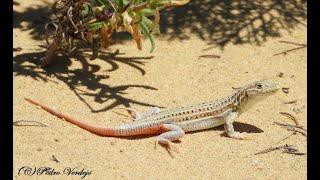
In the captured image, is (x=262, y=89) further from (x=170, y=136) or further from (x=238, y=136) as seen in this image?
(x=170, y=136)

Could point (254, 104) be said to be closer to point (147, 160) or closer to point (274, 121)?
point (274, 121)

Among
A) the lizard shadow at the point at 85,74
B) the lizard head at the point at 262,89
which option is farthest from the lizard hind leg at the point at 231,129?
the lizard shadow at the point at 85,74

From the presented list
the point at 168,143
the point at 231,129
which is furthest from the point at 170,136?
the point at 231,129

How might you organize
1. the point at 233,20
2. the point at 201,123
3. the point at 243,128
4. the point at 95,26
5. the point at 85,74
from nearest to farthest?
the point at 201,123
the point at 243,128
the point at 95,26
the point at 85,74
the point at 233,20

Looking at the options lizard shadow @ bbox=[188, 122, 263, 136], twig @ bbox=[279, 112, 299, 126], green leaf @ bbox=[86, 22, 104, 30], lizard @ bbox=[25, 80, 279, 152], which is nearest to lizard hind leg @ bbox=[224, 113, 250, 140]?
lizard @ bbox=[25, 80, 279, 152]

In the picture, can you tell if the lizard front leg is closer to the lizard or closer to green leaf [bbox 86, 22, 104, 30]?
the lizard

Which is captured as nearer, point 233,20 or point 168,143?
point 168,143
